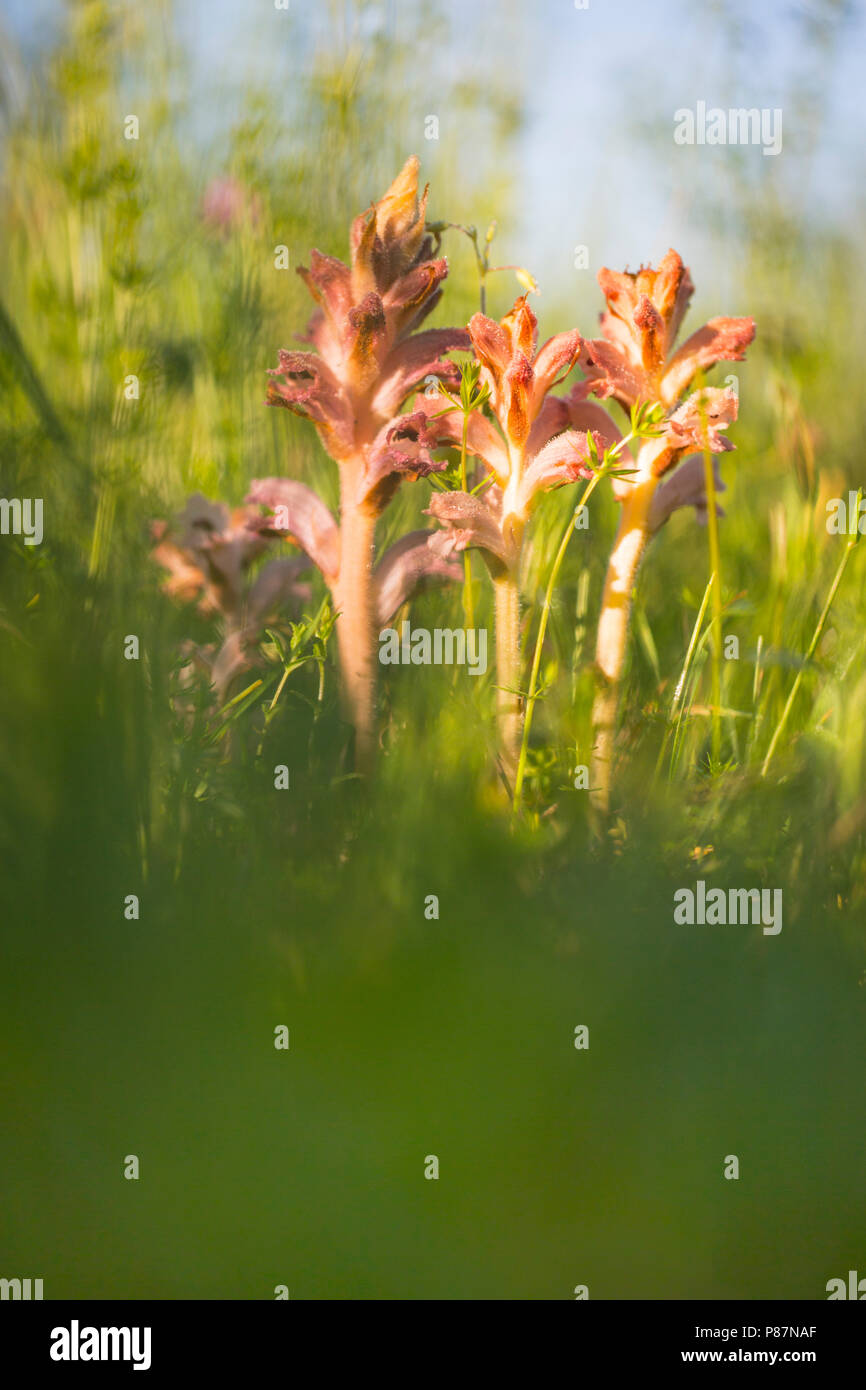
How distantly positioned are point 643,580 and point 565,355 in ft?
1.71

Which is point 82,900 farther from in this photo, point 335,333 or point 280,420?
point 280,420

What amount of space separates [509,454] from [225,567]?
367mm

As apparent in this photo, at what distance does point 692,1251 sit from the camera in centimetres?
47

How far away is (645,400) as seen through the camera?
0.87 metres

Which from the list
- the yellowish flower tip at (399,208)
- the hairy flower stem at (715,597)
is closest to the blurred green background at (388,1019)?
the hairy flower stem at (715,597)

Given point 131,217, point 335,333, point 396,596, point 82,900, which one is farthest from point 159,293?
Result: point 82,900

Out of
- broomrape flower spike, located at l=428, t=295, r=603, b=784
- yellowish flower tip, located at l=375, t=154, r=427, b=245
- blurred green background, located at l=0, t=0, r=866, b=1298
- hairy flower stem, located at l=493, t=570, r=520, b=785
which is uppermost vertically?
yellowish flower tip, located at l=375, t=154, r=427, b=245

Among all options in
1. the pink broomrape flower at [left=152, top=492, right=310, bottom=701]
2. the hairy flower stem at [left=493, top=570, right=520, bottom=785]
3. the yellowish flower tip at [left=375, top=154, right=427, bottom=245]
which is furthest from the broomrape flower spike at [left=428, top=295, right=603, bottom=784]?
the pink broomrape flower at [left=152, top=492, right=310, bottom=701]

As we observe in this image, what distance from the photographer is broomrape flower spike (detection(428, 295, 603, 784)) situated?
0.77m

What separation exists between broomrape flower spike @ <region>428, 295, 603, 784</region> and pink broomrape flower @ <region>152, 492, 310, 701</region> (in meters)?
0.24

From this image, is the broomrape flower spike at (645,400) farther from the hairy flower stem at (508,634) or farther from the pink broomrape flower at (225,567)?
the pink broomrape flower at (225,567)

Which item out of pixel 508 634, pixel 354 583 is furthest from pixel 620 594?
pixel 354 583

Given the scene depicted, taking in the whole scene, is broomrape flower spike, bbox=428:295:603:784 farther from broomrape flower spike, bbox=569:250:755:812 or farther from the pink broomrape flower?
the pink broomrape flower

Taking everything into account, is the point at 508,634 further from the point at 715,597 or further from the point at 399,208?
the point at 399,208
